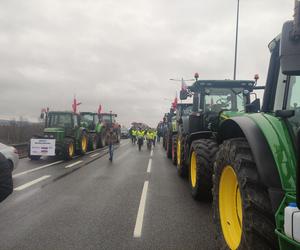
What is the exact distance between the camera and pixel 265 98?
3832 mm

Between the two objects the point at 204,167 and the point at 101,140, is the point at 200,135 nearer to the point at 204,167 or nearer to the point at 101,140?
the point at 204,167

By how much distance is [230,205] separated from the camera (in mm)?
→ 4090

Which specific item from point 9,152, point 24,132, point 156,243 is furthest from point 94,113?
point 156,243

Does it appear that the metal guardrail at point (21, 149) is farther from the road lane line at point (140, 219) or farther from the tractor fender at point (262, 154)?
the tractor fender at point (262, 154)

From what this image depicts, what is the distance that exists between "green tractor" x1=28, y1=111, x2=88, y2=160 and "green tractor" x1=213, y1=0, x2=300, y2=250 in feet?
44.5

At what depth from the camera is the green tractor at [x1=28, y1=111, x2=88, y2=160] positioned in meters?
16.4

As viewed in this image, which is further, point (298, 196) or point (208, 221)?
point (208, 221)

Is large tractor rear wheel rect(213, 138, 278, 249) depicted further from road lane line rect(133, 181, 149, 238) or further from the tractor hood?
the tractor hood

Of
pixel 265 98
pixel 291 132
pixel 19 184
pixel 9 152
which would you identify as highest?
pixel 265 98

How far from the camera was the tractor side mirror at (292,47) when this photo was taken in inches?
90.1

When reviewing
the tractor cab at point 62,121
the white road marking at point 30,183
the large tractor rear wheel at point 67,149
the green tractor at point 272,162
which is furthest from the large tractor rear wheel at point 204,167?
the tractor cab at point 62,121

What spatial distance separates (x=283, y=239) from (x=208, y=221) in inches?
146

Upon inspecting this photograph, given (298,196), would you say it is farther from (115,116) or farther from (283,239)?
(115,116)

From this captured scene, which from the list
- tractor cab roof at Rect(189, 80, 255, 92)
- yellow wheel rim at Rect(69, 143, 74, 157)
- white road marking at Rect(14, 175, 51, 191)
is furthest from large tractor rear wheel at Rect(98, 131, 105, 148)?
tractor cab roof at Rect(189, 80, 255, 92)
